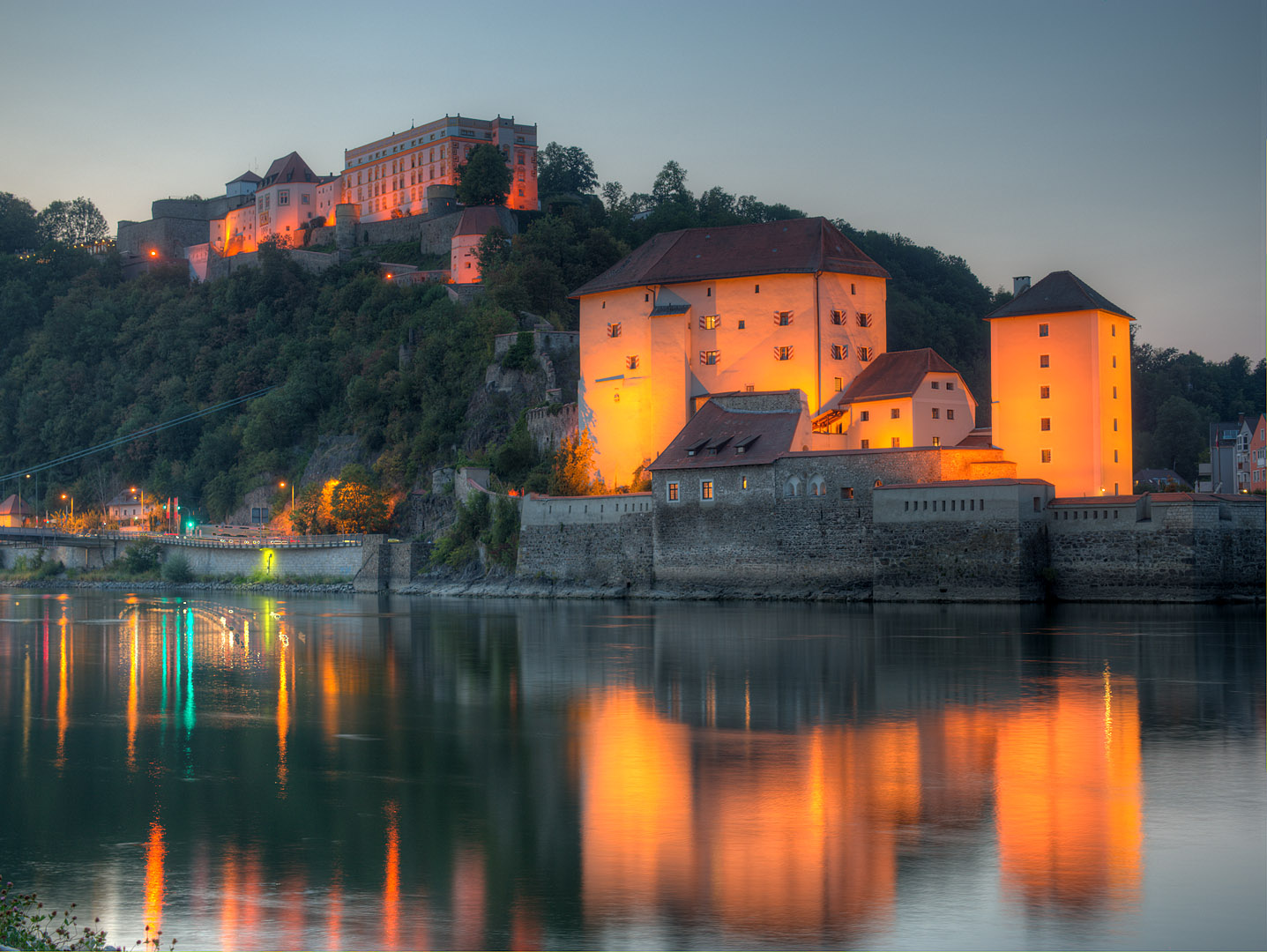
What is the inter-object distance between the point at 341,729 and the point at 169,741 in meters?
2.07

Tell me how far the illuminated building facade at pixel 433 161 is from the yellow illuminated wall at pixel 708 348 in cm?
4102

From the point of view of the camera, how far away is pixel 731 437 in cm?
4372

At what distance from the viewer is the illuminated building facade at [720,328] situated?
153 feet

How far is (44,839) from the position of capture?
11227 millimetres

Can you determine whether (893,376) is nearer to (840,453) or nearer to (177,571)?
(840,453)

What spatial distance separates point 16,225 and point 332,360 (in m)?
62.4

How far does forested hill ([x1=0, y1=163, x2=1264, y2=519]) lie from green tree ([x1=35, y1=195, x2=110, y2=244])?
2426 centimetres

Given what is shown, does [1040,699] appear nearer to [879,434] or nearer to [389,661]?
[389,661]

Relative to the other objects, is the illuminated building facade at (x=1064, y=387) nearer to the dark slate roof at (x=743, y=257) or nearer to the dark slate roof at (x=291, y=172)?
the dark slate roof at (x=743, y=257)

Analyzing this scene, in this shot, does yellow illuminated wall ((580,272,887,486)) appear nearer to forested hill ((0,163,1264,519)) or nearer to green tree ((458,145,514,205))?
forested hill ((0,163,1264,519))

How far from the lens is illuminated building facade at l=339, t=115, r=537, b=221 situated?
89750 millimetres

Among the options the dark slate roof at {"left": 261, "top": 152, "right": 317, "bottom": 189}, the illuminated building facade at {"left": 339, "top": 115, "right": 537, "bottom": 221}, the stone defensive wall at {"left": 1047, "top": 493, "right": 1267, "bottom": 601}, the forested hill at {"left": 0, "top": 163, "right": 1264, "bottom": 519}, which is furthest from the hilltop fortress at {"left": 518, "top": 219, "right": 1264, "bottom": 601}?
the dark slate roof at {"left": 261, "top": 152, "right": 317, "bottom": 189}

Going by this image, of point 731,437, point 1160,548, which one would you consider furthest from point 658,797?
point 731,437

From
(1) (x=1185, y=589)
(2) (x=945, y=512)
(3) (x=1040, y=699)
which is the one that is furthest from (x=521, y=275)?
(3) (x=1040, y=699)
